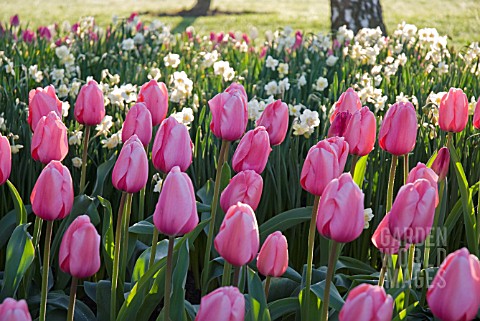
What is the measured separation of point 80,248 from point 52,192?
7.1 inches

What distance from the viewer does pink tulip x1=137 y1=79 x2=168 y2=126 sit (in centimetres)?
229

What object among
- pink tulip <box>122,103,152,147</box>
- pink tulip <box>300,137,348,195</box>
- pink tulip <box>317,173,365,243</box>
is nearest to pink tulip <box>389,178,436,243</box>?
pink tulip <box>317,173,365,243</box>

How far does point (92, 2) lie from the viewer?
16.4m

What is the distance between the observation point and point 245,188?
1.77 m

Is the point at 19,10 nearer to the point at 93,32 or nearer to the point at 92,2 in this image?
the point at 92,2

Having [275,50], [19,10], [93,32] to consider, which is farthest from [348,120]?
[19,10]

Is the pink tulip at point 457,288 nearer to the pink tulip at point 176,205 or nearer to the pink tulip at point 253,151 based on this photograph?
the pink tulip at point 176,205

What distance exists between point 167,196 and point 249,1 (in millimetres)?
14934

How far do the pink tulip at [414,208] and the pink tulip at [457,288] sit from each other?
9.3 inches

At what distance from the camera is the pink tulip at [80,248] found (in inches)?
60.7

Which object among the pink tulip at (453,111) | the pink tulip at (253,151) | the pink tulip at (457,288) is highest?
the pink tulip at (453,111)

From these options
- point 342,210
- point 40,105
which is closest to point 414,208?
point 342,210

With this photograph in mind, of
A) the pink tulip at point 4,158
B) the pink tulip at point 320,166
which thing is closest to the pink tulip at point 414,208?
the pink tulip at point 320,166

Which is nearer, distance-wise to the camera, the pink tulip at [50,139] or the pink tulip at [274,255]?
the pink tulip at [274,255]
